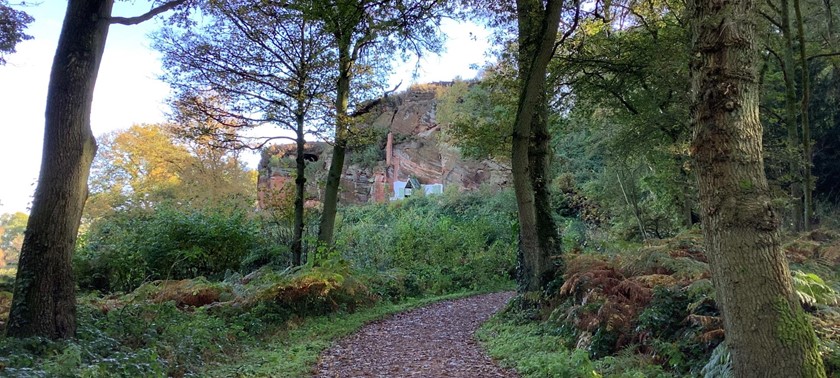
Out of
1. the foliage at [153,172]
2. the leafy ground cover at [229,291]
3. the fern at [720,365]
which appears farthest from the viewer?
the foliage at [153,172]

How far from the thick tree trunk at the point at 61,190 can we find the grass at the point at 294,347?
1896 mm

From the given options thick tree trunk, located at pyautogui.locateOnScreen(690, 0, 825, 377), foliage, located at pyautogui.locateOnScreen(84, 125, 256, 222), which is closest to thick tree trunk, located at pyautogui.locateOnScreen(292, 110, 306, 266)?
thick tree trunk, located at pyautogui.locateOnScreen(690, 0, 825, 377)

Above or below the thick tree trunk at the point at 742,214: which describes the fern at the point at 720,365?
→ below

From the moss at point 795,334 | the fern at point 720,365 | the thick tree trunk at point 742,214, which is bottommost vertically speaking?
the fern at point 720,365

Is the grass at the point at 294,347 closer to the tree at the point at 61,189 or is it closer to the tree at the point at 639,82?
the tree at the point at 61,189

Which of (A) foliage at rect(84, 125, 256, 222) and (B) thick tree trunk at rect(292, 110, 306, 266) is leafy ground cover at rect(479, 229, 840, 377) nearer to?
(B) thick tree trunk at rect(292, 110, 306, 266)

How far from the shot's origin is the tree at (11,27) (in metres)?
9.19

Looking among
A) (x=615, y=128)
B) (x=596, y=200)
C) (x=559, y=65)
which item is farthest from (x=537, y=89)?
(x=596, y=200)

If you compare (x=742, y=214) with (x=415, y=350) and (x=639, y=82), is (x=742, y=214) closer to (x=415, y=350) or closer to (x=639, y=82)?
(x=415, y=350)

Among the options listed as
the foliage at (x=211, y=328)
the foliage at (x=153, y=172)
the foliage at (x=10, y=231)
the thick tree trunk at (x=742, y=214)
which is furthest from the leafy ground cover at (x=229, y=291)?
the foliage at (x=10, y=231)

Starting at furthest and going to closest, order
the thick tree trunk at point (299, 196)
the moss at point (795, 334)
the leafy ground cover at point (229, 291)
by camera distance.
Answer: the thick tree trunk at point (299, 196) < the leafy ground cover at point (229, 291) < the moss at point (795, 334)

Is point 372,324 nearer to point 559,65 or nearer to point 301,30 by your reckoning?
point 559,65

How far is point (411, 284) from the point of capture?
13.7 metres

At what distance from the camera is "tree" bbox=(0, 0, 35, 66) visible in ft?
30.1
